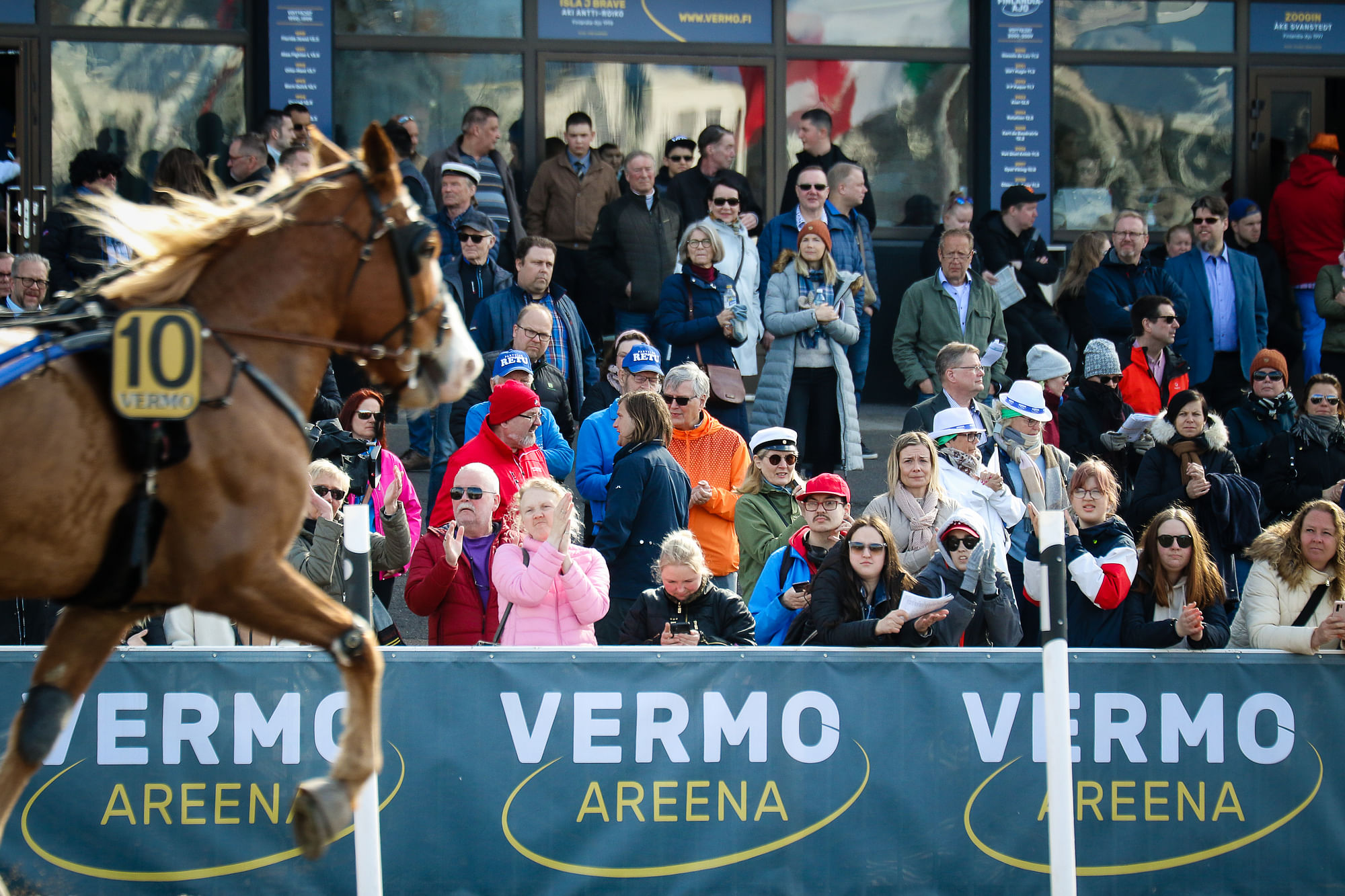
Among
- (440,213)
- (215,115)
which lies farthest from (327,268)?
(215,115)

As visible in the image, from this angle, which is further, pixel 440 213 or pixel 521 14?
pixel 521 14

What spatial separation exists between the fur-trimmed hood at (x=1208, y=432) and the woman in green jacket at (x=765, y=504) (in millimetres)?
2433

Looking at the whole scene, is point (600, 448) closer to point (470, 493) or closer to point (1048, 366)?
point (470, 493)

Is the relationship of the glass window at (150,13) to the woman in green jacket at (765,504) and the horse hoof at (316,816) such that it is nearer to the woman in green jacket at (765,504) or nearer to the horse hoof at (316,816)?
the woman in green jacket at (765,504)

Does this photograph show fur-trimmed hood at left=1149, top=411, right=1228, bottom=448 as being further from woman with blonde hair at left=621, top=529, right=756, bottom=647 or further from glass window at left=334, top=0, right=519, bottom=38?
glass window at left=334, top=0, right=519, bottom=38

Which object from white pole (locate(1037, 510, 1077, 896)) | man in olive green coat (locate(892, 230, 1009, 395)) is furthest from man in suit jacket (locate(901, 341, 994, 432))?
white pole (locate(1037, 510, 1077, 896))

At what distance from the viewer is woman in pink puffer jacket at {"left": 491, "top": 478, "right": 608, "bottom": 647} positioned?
22.6 ft

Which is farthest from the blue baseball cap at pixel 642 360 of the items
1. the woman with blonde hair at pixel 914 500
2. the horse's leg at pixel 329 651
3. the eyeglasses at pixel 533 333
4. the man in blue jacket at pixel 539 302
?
the horse's leg at pixel 329 651

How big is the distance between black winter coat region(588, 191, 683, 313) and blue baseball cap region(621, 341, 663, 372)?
243cm

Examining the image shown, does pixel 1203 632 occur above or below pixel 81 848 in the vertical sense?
above

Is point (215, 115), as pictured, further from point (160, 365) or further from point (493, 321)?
point (160, 365)

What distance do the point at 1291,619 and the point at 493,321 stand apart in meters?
5.26

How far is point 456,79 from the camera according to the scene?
13.9 meters

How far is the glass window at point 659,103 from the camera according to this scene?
1402 centimetres
